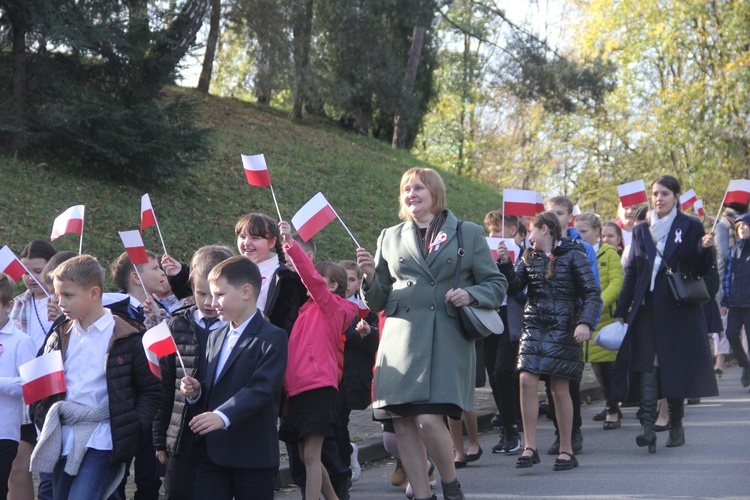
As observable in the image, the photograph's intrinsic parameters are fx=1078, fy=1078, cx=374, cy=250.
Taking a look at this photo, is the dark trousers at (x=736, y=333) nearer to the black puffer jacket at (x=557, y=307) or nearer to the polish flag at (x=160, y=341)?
the black puffer jacket at (x=557, y=307)

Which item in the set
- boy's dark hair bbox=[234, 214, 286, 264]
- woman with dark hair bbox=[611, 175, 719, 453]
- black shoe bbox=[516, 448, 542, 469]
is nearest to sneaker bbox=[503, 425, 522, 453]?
woman with dark hair bbox=[611, 175, 719, 453]

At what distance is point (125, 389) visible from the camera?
5129mm

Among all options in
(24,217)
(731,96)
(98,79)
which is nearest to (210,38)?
(98,79)

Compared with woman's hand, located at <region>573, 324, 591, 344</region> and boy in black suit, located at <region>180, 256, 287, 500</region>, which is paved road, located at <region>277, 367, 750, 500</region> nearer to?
woman's hand, located at <region>573, 324, 591, 344</region>

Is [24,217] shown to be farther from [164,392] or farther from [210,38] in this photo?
[210,38]

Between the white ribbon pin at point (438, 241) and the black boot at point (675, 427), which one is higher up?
the white ribbon pin at point (438, 241)

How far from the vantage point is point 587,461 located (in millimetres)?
8320

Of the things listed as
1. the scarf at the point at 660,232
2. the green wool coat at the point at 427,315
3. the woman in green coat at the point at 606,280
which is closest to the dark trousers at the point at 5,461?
the green wool coat at the point at 427,315

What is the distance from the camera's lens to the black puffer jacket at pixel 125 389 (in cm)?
505

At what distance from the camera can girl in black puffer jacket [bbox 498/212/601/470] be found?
7.89 metres

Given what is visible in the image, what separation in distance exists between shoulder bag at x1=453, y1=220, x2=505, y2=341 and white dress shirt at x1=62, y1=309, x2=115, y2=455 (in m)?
1.87

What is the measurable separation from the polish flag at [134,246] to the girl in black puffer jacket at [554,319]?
8.83ft

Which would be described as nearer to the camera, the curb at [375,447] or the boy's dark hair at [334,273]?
the boy's dark hair at [334,273]

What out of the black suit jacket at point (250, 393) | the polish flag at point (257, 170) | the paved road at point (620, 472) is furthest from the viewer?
the polish flag at point (257, 170)
